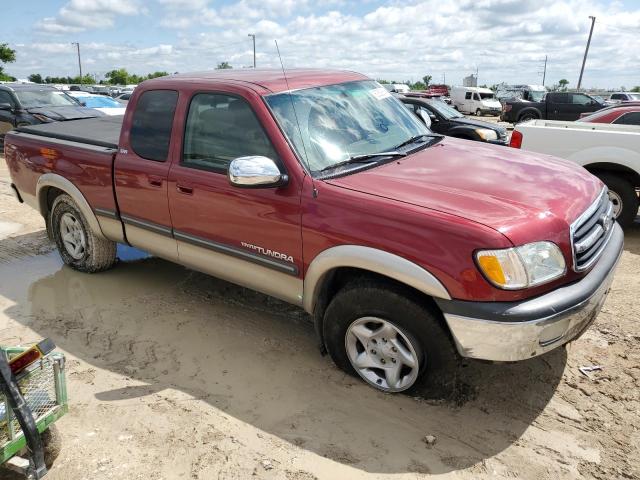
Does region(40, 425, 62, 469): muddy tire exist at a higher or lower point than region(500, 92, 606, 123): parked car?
lower

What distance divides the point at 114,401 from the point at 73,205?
2.35 m

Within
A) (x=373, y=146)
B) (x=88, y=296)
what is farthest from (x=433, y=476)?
(x=88, y=296)

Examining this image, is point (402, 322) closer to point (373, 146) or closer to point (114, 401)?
point (373, 146)

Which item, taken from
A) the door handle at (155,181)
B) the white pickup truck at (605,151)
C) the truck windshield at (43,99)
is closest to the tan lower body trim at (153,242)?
the door handle at (155,181)

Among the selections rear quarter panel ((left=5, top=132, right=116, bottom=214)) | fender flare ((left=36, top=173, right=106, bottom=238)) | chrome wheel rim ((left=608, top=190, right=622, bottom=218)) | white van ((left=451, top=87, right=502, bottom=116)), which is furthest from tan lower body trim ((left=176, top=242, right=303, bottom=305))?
white van ((left=451, top=87, right=502, bottom=116))

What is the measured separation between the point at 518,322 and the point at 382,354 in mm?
850

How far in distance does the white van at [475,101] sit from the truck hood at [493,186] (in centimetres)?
3368

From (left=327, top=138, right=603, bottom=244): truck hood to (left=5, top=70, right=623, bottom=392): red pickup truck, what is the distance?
1 cm

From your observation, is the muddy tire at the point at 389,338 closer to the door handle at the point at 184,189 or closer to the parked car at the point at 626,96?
the door handle at the point at 184,189

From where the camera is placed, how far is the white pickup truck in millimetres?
6102

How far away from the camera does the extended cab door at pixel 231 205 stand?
3.25 metres

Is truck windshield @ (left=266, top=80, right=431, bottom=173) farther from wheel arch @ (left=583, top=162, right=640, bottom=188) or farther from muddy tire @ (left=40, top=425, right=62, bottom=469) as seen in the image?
wheel arch @ (left=583, top=162, right=640, bottom=188)

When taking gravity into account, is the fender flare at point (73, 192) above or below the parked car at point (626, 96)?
below

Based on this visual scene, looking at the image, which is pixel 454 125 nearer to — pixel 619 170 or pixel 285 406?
pixel 619 170
